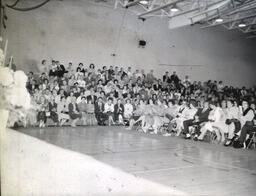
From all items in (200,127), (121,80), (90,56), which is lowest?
(200,127)

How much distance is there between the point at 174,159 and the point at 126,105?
5.22 m

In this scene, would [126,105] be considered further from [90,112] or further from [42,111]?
[42,111]

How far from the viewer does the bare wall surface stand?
11508 millimetres

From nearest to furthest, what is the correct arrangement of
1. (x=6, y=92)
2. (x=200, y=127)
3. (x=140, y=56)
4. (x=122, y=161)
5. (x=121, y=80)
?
(x=6, y=92)
(x=122, y=161)
(x=200, y=127)
(x=121, y=80)
(x=140, y=56)

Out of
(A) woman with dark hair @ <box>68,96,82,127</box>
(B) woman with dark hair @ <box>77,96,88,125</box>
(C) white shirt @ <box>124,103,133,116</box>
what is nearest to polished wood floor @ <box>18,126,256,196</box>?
(A) woman with dark hair @ <box>68,96,82,127</box>

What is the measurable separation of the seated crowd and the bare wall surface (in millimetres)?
727

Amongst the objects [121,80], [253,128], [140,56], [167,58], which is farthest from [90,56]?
[253,128]

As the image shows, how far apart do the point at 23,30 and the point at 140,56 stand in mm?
6185

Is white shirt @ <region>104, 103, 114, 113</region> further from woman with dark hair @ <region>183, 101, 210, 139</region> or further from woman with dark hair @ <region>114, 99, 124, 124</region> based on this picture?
woman with dark hair @ <region>183, 101, 210, 139</region>

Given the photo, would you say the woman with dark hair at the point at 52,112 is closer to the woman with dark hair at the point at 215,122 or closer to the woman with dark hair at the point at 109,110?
the woman with dark hair at the point at 109,110

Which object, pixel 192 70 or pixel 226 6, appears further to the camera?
pixel 192 70

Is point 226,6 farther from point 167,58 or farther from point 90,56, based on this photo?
point 90,56

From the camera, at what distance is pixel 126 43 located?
48.1ft

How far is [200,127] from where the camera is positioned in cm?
848
